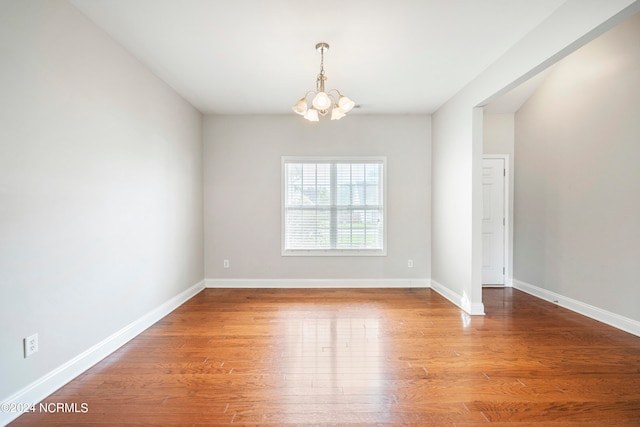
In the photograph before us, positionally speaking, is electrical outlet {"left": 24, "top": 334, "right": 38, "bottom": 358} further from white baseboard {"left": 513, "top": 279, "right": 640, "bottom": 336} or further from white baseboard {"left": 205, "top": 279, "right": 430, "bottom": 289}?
white baseboard {"left": 513, "top": 279, "right": 640, "bottom": 336}

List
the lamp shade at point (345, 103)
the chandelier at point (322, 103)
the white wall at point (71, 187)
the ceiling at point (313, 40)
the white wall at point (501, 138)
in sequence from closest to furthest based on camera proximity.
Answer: the white wall at point (71, 187) → the ceiling at point (313, 40) → the chandelier at point (322, 103) → the lamp shade at point (345, 103) → the white wall at point (501, 138)

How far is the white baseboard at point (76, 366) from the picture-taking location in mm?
1802

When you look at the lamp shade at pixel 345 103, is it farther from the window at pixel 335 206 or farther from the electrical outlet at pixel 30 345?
the electrical outlet at pixel 30 345

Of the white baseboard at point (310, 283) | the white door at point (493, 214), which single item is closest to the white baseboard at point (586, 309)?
Result: the white door at point (493, 214)

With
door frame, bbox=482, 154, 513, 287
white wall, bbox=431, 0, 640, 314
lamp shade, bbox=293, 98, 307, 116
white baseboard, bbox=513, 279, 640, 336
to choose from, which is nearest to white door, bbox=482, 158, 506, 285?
door frame, bbox=482, 154, 513, 287

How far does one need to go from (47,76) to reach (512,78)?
3640 millimetres

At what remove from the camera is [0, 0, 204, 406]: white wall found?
1796 mm

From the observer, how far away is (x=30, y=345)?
74.4 inches

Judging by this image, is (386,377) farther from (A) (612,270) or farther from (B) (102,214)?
(A) (612,270)

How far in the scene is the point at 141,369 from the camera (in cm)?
233

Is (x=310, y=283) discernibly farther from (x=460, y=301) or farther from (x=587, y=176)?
(x=587, y=176)

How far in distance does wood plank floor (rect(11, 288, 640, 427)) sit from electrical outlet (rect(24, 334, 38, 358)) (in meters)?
0.34

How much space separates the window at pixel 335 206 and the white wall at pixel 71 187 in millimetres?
1945

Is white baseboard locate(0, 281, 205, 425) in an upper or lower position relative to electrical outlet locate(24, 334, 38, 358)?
lower
